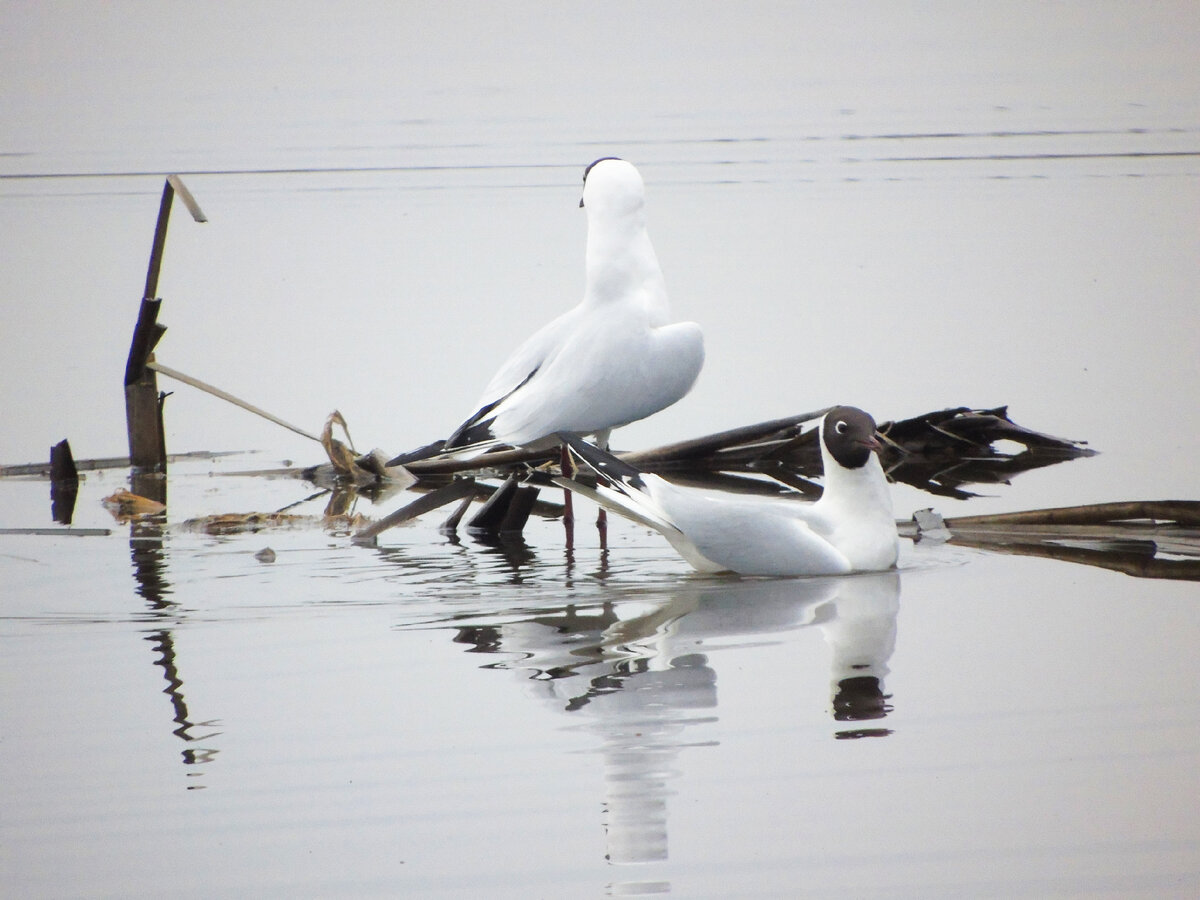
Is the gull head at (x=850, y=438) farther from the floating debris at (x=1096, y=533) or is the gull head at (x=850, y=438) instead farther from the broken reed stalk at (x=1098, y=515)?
the broken reed stalk at (x=1098, y=515)

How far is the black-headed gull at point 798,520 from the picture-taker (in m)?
5.53

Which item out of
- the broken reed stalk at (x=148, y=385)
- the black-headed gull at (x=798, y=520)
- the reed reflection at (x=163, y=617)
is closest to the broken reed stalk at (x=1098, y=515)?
the black-headed gull at (x=798, y=520)

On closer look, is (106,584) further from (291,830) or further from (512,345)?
(512,345)

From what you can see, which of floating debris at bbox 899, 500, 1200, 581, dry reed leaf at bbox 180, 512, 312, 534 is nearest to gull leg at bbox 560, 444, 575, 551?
dry reed leaf at bbox 180, 512, 312, 534

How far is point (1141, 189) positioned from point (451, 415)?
9614mm

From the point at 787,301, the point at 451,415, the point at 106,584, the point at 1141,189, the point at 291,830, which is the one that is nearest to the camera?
the point at 291,830

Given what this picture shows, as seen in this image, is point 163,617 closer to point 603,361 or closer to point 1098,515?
point 603,361

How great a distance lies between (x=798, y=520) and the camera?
5.70m

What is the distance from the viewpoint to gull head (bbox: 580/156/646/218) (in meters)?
7.22

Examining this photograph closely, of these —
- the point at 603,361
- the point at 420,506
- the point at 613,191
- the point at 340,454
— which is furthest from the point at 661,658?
the point at 340,454

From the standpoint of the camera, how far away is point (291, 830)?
357cm

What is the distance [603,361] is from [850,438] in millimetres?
1309

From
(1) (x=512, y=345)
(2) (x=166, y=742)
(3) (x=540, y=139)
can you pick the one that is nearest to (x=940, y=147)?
(3) (x=540, y=139)

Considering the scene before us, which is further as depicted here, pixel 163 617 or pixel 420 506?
pixel 420 506
